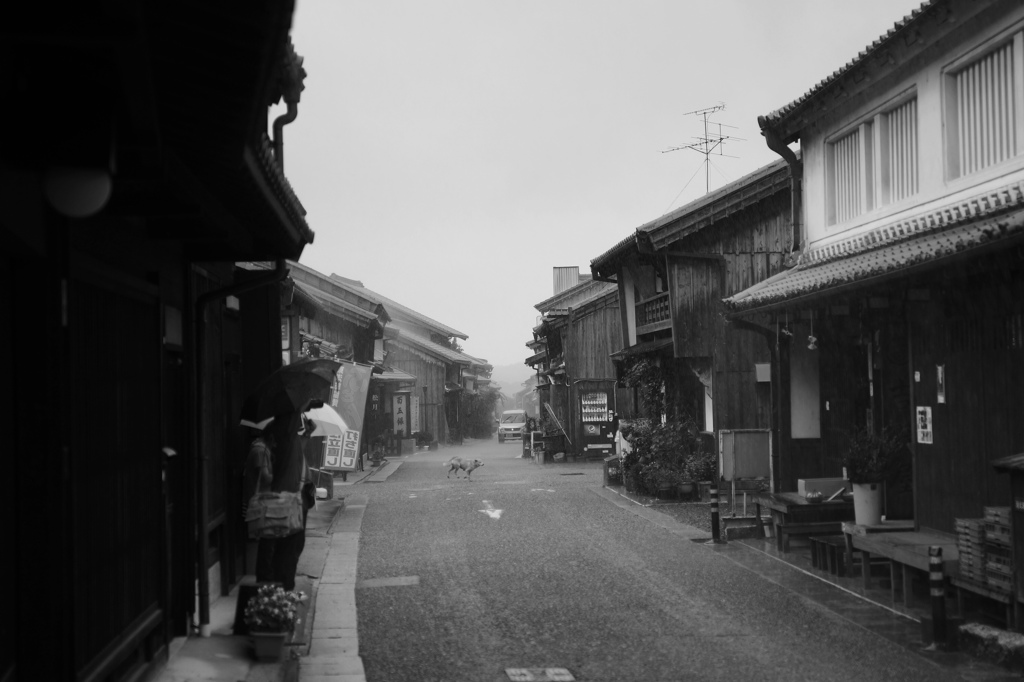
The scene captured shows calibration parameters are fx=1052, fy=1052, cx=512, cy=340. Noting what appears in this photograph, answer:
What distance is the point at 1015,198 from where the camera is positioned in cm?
1070

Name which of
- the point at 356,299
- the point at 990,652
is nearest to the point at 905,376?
the point at 990,652

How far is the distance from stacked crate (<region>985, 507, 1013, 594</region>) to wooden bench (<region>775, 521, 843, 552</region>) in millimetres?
5733

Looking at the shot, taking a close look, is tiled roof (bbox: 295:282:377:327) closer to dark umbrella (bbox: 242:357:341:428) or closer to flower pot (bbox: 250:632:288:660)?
dark umbrella (bbox: 242:357:341:428)

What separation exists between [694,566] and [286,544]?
6.15 metres

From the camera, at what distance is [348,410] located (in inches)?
994

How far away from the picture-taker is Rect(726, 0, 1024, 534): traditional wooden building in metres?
11.0

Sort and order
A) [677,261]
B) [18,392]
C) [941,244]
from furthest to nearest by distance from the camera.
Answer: [677,261]
[941,244]
[18,392]

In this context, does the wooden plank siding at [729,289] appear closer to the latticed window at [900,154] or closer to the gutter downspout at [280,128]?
the latticed window at [900,154]

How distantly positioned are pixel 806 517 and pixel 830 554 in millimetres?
2156

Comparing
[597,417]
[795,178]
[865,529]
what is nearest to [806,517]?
[865,529]

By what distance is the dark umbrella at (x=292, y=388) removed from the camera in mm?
10562

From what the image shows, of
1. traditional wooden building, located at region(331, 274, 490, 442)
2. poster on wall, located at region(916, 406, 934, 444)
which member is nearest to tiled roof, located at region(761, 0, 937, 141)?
poster on wall, located at region(916, 406, 934, 444)

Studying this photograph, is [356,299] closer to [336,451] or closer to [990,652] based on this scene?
[336,451]

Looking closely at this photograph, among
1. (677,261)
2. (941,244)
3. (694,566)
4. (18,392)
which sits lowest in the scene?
(694,566)
